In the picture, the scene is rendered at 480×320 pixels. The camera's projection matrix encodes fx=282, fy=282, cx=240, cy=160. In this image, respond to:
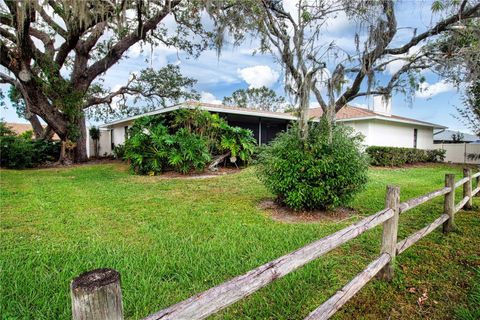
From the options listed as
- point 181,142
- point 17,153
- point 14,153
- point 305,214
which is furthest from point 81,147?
point 305,214

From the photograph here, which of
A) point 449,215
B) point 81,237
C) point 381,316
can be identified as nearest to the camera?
point 381,316

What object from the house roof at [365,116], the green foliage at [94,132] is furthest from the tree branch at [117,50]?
the house roof at [365,116]

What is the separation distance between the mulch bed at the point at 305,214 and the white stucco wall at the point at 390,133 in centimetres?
1013

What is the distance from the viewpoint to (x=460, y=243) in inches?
158

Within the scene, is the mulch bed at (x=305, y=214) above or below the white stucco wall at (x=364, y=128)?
below

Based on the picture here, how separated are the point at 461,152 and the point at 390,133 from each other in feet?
19.4

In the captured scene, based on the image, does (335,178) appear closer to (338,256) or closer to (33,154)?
(338,256)

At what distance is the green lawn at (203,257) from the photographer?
2500mm

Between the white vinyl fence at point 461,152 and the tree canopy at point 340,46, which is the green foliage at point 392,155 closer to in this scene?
the white vinyl fence at point 461,152

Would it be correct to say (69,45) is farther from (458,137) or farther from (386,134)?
(458,137)

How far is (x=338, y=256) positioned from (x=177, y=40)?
14675mm

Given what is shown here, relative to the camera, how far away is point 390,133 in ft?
54.2

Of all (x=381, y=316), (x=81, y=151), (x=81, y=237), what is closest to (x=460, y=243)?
(x=381, y=316)

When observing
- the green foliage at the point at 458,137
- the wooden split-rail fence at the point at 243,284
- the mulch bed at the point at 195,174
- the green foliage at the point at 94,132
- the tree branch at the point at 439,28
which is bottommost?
the mulch bed at the point at 195,174
